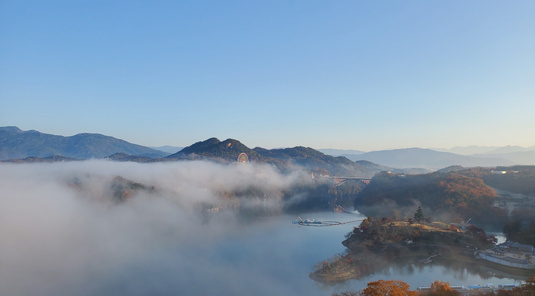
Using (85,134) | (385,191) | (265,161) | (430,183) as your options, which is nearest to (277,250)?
(430,183)

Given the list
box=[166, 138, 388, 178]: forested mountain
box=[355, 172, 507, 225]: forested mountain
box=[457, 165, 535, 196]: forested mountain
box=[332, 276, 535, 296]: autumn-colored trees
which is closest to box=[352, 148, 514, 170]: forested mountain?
box=[166, 138, 388, 178]: forested mountain

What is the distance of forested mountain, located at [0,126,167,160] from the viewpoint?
78088mm

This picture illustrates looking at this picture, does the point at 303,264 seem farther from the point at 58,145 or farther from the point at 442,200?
the point at 58,145

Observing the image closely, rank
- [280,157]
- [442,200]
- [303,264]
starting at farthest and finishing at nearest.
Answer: [280,157] < [442,200] < [303,264]

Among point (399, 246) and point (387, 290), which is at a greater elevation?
point (387, 290)

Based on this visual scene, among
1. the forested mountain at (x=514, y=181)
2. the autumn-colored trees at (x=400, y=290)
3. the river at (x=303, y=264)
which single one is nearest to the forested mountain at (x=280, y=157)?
the forested mountain at (x=514, y=181)

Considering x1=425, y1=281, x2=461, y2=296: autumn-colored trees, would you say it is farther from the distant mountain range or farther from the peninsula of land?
the distant mountain range

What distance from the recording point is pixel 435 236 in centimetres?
1634

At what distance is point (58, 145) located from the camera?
89.2 metres

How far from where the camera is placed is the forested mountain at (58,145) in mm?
78088

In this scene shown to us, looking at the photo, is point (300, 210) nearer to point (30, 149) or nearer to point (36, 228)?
point (36, 228)

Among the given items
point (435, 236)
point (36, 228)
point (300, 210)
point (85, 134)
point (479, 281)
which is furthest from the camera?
point (85, 134)

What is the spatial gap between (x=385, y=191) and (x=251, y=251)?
830 inches

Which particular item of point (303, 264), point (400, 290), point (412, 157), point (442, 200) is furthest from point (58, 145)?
point (412, 157)
